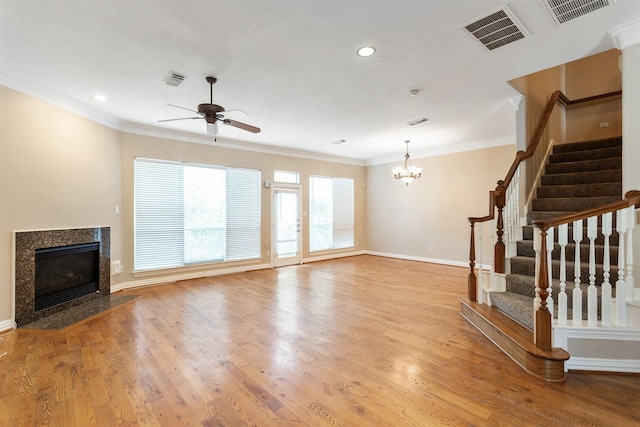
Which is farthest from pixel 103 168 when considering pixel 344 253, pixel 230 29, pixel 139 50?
pixel 344 253

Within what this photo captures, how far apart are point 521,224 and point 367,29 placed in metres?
3.19

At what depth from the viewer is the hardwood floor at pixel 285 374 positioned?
1.86 meters

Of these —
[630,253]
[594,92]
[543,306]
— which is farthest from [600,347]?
[594,92]

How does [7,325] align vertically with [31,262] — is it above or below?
below

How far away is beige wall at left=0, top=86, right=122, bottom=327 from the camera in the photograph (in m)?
3.28

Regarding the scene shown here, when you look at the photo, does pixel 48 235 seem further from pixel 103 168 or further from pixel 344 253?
pixel 344 253

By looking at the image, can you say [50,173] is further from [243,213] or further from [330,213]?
[330,213]

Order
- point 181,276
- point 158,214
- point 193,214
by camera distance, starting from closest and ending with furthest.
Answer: point 158,214 → point 181,276 → point 193,214

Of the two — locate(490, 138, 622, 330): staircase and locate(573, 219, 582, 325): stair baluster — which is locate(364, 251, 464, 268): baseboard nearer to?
locate(490, 138, 622, 330): staircase

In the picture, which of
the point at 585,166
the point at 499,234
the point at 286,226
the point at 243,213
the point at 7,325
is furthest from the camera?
the point at 286,226

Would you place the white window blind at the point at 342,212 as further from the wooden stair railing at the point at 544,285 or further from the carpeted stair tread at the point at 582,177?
the wooden stair railing at the point at 544,285

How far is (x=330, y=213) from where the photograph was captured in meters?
8.16

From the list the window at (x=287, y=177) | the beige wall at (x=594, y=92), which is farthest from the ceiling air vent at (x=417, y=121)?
the window at (x=287, y=177)

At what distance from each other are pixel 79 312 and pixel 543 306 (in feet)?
17.2
